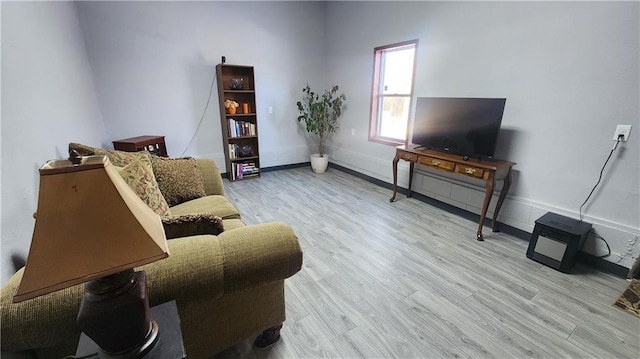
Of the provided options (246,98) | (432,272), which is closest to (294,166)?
(246,98)

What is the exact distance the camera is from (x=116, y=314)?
0.67 meters

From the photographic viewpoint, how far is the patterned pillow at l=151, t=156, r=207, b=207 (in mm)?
1940

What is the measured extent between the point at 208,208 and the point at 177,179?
1.12 feet

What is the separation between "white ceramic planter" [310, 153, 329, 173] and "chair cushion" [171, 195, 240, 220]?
2.66 m

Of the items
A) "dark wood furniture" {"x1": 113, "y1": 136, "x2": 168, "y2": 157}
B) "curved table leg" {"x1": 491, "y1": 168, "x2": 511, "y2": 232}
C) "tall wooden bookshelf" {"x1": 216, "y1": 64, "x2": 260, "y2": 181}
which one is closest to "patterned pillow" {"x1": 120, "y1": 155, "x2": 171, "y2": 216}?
"dark wood furniture" {"x1": 113, "y1": 136, "x2": 168, "y2": 157}

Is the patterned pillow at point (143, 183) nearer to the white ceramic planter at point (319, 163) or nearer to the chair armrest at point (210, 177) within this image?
the chair armrest at point (210, 177)

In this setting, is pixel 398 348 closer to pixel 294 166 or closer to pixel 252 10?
pixel 294 166

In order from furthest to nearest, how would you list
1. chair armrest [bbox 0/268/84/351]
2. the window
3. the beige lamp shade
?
the window → chair armrest [bbox 0/268/84/351] → the beige lamp shade

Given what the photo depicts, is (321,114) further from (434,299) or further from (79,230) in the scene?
(79,230)

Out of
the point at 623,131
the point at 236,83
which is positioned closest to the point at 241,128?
the point at 236,83

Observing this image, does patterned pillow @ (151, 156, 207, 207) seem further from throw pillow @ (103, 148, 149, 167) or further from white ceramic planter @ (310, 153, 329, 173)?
white ceramic planter @ (310, 153, 329, 173)

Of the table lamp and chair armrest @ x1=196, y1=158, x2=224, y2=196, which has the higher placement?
the table lamp

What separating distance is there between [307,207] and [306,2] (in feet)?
11.2

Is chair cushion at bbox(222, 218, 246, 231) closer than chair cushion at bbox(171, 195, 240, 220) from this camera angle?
Yes
